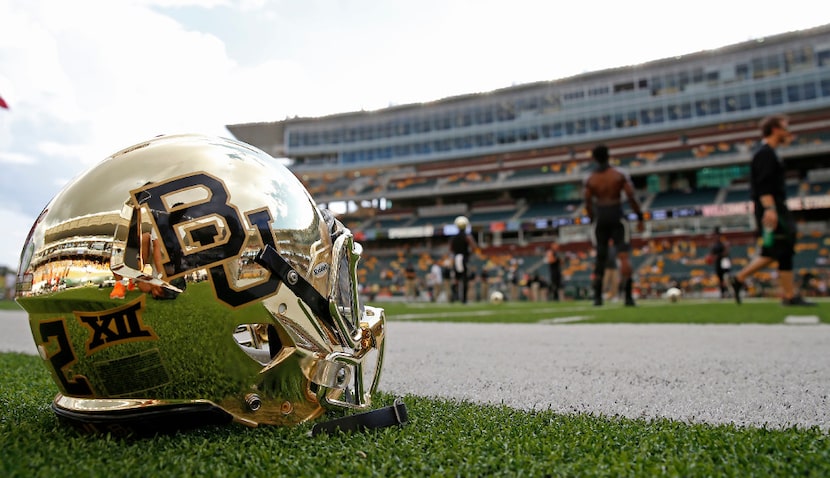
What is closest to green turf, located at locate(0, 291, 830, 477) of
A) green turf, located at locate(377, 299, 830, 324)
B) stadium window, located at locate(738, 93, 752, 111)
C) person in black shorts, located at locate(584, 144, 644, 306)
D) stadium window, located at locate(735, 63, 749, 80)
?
green turf, located at locate(377, 299, 830, 324)

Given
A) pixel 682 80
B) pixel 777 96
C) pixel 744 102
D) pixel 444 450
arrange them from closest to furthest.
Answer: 1. pixel 444 450
2. pixel 777 96
3. pixel 744 102
4. pixel 682 80

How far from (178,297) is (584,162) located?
40.9 metres

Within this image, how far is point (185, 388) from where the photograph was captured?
4.30 ft

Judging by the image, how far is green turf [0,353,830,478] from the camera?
107 cm

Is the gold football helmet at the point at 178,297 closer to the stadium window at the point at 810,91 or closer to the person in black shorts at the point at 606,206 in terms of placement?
the person in black shorts at the point at 606,206

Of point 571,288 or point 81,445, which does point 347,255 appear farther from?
point 571,288

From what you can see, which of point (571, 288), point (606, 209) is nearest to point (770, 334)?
point (606, 209)

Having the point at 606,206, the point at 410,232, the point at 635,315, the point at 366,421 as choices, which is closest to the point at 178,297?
the point at 366,421

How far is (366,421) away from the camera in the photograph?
1392 mm

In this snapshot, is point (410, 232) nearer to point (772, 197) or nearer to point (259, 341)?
point (772, 197)

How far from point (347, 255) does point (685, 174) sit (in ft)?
134

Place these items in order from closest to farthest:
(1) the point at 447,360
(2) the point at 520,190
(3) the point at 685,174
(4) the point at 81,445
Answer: (4) the point at 81,445 < (1) the point at 447,360 < (3) the point at 685,174 < (2) the point at 520,190

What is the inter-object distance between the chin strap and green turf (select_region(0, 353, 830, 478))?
1.0 inches

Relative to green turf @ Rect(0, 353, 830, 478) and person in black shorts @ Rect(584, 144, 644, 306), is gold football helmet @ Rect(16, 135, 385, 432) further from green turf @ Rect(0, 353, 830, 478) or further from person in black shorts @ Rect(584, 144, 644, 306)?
person in black shorts @ Rect(584, 144, 644, 306)
